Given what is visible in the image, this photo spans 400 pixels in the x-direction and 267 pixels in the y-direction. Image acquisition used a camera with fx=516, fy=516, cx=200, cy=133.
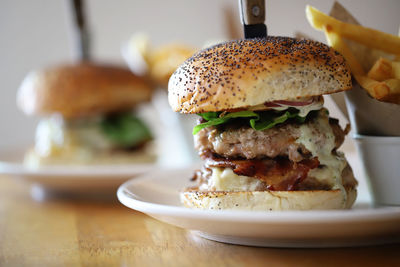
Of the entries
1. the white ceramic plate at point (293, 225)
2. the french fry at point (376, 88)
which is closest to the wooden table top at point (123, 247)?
the white ceramic plate at point (293, 225)

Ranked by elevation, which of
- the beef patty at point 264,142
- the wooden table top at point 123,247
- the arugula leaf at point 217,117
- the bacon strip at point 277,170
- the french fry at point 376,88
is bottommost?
the wooden table top at point 123,247

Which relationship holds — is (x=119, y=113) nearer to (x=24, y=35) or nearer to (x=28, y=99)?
(x=28, y=99)

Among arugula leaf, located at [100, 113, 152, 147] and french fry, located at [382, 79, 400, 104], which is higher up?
french fry, located at [382, 79, 400, 104]

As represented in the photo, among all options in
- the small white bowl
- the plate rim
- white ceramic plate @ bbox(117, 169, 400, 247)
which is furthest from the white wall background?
the plate rim

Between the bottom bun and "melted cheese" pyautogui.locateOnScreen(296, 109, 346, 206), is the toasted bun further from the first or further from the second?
"melted cheese" pyautogui.locateOnScreen(296, 109, 346, 206)

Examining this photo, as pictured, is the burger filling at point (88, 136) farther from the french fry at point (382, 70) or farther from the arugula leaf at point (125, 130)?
the french fry at point (382, 70)

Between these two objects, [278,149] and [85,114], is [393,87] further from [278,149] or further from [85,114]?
[85,114]

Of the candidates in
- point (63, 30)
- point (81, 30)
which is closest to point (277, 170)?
point (81, 30)
